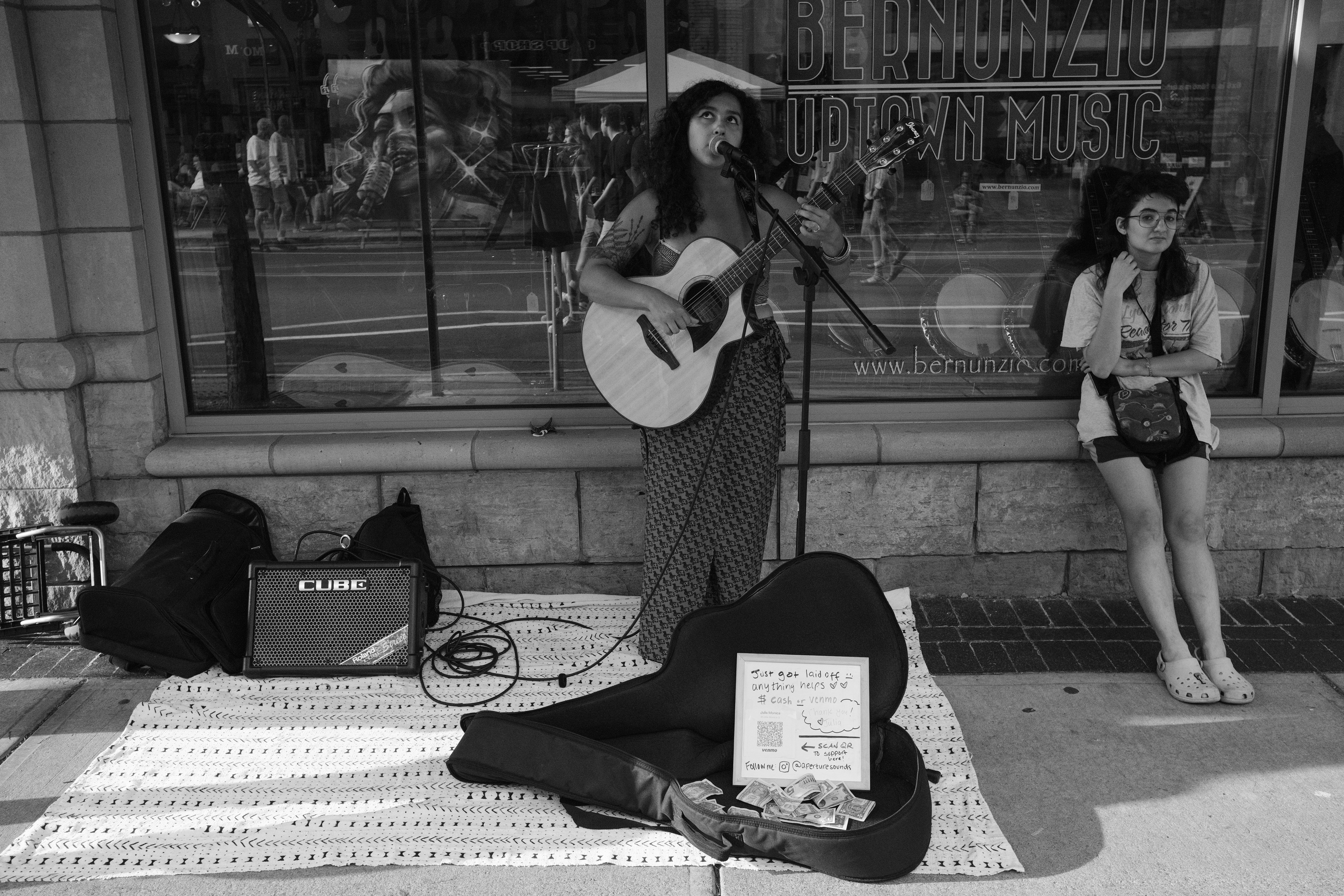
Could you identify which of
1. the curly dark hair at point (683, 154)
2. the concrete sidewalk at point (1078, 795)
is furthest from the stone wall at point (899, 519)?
the curly dark hair at point (683, 154)

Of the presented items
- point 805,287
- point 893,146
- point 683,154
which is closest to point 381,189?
point 683,154

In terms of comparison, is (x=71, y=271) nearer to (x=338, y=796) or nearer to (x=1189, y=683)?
(x=338, y=796)

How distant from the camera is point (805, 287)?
10.2 feet

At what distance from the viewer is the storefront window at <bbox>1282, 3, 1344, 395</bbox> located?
14.1 ft

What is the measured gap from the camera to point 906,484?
171 inches

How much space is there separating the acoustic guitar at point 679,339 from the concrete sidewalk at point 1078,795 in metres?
1.25

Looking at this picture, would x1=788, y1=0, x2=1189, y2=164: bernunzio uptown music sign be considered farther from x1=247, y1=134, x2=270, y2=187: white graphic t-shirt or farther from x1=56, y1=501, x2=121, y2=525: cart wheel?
x1=56, y1=501, x2=121, y2=525: cart wheel

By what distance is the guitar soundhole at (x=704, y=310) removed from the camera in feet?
11.6

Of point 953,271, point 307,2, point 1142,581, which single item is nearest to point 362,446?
point 307,2

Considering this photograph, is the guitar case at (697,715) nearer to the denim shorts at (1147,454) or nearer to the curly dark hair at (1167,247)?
the denim shorts at (1147,454)

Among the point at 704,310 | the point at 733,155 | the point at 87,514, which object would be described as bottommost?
the point at 87,514

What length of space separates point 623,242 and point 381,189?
1338mm

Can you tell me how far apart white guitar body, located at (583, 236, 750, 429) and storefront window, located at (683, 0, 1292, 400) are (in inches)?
40.9

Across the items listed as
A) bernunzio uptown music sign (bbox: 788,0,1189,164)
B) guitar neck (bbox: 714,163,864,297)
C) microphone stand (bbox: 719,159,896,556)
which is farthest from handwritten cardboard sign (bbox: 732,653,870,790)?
bernunzio uptown music sign (bbox: 788,0,1189,164)
